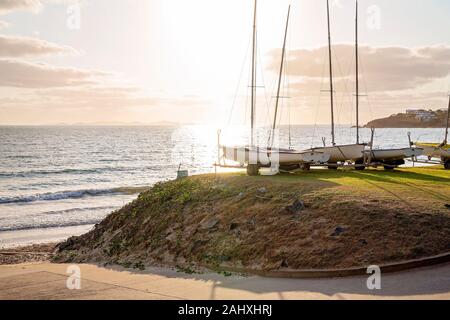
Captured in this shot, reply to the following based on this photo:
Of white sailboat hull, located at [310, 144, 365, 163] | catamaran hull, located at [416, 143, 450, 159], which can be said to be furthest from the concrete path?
catamaran hull, located at [416, 143, 450, 159]

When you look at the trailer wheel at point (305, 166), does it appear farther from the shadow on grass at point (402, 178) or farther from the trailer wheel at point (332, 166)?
the shadow on grass at point (402, 178)

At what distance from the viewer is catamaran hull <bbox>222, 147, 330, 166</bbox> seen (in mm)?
25727

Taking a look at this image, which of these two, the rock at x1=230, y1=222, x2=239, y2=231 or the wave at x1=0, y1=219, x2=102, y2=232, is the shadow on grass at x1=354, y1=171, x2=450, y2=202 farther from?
the wave at x1=0, y1=219, x2=102, y2=232

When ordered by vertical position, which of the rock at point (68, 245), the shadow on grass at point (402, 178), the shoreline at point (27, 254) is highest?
the shadow on grass at point (402, 178)

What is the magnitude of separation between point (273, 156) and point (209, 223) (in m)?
7.73

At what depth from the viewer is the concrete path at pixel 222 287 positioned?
42.5 feet

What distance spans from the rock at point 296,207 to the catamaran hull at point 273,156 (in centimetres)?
698

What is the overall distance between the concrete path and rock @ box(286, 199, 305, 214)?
143 inches

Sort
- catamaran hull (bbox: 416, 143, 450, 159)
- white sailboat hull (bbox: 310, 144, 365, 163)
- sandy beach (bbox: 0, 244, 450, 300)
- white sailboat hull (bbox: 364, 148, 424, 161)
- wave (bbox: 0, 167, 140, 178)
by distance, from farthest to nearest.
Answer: wave (bbox: 0, 167, 140, 178) → catamaran hull (bbox: 416, 143, 450, 159) → white sailboat hull (bbox: 364, 148, 424, 161) → white sailboat hull (bbox: 310, 144, 365, 163) → sandy beach (bbox: 0, 244, 450, 300)

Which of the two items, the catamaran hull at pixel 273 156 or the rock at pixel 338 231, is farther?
the catamaran hull at pixel 273 156

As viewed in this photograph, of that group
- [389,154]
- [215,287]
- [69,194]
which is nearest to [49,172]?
[69,194]

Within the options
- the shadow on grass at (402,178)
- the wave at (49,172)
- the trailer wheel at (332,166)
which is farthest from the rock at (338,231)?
the wave at (49,172)

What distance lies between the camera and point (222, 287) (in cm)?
1431
